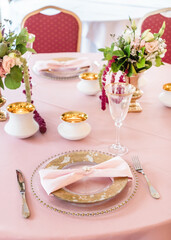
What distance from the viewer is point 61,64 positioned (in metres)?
1.71

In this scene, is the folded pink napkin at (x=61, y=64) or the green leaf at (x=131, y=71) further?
the folded pink napkin at (x=61, y=64)

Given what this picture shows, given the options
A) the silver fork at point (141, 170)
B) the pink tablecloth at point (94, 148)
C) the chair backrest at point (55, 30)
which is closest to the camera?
the pink tablecloth at point (94, 148)

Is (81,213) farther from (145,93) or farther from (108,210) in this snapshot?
(145,93)

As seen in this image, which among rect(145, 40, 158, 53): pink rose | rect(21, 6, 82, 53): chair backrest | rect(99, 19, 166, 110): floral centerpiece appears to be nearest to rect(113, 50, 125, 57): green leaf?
rect(99, 19, 166, 110): floral centerpiece

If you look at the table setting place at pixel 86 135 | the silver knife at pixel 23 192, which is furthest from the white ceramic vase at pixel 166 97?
the silver knife at pixel 23 192

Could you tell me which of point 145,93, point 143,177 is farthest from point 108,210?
point 145,93

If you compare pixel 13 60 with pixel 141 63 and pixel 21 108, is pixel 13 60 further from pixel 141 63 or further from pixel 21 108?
pixel 141 63

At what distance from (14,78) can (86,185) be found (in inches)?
19.2

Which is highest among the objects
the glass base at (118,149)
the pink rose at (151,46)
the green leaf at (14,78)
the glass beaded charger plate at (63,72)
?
the pink rose at (151,46)

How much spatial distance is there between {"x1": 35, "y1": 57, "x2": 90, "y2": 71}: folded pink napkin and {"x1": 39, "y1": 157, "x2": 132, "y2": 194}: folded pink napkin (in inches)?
33.6

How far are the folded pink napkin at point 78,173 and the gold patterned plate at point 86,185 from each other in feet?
0.05

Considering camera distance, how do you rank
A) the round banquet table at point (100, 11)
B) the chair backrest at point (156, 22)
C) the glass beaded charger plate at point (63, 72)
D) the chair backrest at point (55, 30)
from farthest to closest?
1. the round banquet table at point (100, 11)
2. the chair backrest at point (55, 30)
3. the chair backrest at point (156, 22)
4. the glass beaded charger plate at point (63, 72)

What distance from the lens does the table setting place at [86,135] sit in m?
0.86

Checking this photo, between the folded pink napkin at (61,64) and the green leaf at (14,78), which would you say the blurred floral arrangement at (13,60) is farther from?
the folded pink napkin at (61,64)
